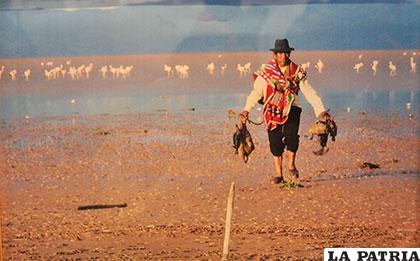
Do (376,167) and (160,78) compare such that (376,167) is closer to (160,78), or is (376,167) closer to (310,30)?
(310,30)

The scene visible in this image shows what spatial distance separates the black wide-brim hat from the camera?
3.33 m

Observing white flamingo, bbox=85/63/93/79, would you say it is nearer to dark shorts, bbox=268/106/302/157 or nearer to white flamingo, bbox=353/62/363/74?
dark shorts, bbox=268/106/302/157

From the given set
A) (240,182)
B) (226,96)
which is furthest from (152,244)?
(226,96)

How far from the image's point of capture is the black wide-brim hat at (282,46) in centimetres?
333

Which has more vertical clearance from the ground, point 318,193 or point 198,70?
point 198,70

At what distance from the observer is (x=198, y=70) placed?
338cm

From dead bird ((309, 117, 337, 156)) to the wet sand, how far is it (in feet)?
0.11

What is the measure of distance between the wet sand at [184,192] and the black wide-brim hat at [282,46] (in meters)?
0.31

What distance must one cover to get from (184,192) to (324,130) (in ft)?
2.34

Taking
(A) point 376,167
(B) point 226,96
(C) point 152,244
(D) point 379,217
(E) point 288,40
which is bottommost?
(C) point 152,244

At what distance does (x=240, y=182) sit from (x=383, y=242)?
0.72 metres

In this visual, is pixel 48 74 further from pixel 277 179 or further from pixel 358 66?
pixel 358 66

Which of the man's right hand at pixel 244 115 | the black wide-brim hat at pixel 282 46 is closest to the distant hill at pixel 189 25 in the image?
the black wide-brim hat at pixel 282 46

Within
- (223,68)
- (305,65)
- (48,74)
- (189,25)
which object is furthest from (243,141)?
(48,74)
